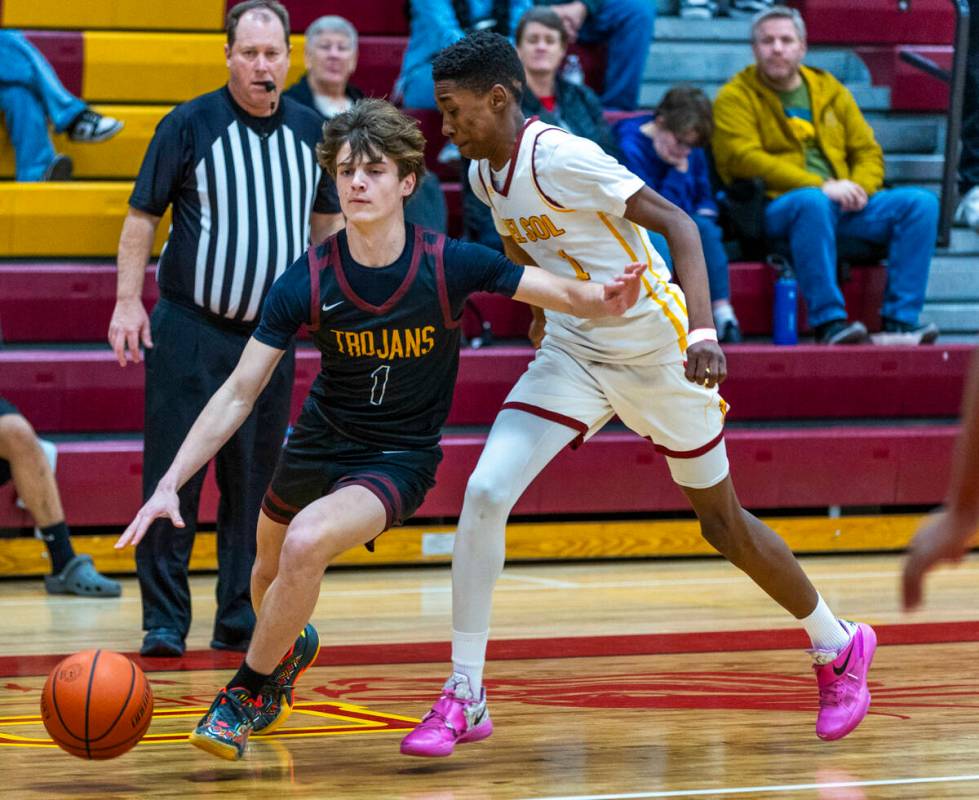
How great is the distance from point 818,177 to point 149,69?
11.1ft

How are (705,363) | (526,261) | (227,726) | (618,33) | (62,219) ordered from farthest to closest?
(618,33) < (62,219) < (526,261) < (705,363) < (227,726)

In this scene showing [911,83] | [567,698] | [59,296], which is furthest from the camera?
[911,83]

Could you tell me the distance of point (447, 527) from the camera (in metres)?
7.11

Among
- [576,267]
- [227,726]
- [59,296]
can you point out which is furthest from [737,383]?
[227,726]

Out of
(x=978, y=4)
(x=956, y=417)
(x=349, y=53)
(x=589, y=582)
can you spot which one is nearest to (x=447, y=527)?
(x=589, y=582)

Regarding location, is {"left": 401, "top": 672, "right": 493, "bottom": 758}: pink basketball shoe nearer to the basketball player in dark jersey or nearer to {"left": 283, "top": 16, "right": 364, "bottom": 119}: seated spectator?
the basketball player in dark jersey

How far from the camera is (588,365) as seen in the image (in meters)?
3.97

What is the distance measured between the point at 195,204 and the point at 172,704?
158 cm

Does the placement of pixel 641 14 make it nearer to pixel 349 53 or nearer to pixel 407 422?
pixel 349 53

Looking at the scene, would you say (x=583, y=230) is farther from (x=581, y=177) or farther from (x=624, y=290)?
(x=624, y=290)

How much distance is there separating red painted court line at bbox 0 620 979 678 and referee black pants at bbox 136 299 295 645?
0.51 ft

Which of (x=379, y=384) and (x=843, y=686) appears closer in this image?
(x=379, y=384)

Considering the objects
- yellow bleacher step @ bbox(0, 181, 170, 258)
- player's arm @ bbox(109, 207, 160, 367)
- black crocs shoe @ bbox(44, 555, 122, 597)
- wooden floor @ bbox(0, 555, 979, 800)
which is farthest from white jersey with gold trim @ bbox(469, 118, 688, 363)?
yellow bleacher step @ bbox(0, 181, 170, 258)

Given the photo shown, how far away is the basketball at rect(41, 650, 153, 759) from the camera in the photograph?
3.32 metres
